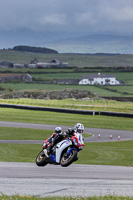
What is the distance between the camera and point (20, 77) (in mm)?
171125

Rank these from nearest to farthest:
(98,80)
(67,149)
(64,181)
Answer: (67,149) → (64,181) → (98,80)

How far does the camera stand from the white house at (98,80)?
6658 inches

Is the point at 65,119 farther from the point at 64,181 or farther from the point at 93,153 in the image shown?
the point at 64,181

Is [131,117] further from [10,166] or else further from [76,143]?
[76,143]

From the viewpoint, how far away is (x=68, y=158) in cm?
1569

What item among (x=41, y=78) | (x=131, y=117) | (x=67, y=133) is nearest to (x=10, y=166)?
(x=67, y=133)

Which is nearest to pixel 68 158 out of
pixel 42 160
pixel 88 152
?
pixel 42 160

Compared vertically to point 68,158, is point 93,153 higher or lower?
lower

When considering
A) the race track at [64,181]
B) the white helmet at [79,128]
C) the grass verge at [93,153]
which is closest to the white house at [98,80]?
the grass verge at [93,153]

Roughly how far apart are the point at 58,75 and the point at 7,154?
146 meters

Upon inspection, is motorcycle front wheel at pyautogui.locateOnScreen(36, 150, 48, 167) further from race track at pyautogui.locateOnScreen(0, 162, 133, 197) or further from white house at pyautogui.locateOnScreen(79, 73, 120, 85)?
white house at pyautogui.locateOnScreen(79, 73, 120, 85)

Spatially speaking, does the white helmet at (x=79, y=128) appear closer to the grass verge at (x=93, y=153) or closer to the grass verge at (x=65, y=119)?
the grass verge at (x=93, y=153)

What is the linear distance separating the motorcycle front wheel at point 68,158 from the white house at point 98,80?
15265cm

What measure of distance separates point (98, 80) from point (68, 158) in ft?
519
